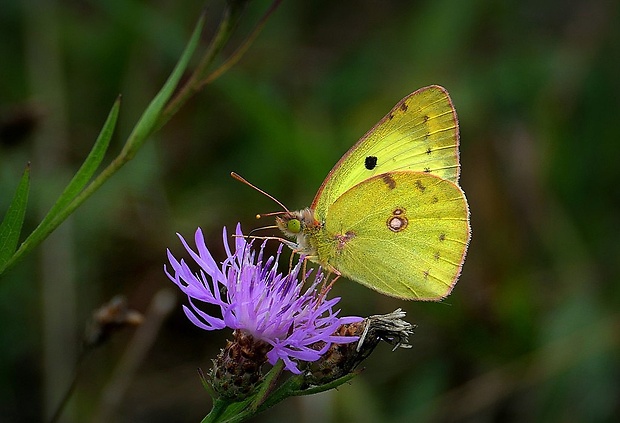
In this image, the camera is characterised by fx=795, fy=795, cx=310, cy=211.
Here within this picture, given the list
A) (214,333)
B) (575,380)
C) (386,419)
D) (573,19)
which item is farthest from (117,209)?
(573,19)

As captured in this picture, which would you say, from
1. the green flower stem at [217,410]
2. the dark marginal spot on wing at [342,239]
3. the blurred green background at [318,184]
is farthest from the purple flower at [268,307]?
the blurred green background at [318,184]

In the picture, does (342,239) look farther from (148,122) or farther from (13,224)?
(13,224)

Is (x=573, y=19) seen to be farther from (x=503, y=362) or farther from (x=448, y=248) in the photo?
(x=448, y=248)

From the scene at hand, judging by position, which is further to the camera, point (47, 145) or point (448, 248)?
point (47, 145)

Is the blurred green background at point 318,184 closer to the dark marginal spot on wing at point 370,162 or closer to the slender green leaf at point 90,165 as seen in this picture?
the dark marginal spot on wing at point 370,162

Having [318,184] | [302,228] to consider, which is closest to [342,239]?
[302,228]

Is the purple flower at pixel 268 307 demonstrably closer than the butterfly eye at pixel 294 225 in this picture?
Yes
